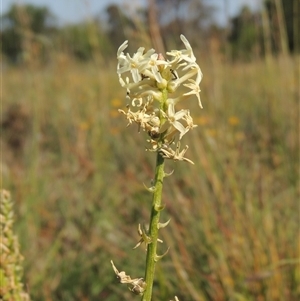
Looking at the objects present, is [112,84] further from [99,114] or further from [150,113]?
[150,113]

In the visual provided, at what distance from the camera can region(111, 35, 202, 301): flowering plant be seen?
0.52 metres

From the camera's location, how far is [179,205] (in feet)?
6.51

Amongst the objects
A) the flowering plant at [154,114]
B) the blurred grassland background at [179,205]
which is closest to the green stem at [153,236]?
the flowering plant at [154,114]

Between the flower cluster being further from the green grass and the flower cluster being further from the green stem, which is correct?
the green grass

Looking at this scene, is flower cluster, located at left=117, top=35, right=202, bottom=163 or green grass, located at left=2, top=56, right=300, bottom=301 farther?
green grass, located at left=2, top=56, right=300, bottom=301

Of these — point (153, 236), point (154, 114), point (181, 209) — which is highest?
point (154, 114)

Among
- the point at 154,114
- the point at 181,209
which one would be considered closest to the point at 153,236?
the point at 154,114

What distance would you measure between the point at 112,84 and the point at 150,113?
16.8 ft

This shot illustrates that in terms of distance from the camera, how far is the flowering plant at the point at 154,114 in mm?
523

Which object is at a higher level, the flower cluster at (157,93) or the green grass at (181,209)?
the flower cluster at (157,93)

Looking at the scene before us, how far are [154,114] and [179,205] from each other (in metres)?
1.46

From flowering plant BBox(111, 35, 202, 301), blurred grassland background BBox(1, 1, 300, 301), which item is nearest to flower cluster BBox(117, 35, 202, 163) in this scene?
flowering plant BBox(111, 35, 202, 301)

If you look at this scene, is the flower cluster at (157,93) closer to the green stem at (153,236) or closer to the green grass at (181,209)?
the green stem at (153,236)

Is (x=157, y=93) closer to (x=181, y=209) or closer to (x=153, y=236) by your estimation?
(x=153, y=236)
